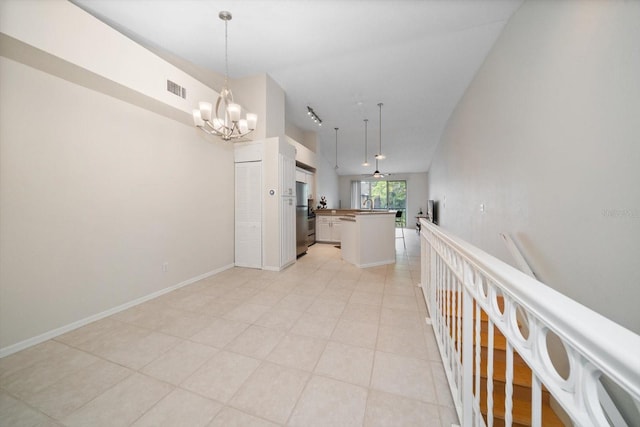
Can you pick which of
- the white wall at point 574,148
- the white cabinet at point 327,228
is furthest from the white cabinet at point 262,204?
the white wall at point 574,148

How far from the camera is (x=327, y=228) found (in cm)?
733

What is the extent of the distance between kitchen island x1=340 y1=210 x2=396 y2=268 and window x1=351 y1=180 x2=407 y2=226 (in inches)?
347

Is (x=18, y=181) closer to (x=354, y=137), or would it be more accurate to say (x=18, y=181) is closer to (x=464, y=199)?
(x=464, y=199)

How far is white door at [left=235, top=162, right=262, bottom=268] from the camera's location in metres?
4.41

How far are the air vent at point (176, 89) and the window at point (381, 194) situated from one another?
A: 1126cm

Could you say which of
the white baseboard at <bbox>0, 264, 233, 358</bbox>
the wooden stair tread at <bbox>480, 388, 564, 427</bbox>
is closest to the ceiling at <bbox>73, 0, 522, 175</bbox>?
the white baseboard at <bbox>0, 264, 233, 358</bbox>

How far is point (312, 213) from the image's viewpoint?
23.5ft

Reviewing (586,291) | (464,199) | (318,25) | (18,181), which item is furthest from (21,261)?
(464,199)

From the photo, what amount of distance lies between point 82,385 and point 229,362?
3.32 feet

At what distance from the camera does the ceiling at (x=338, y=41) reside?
2.71 m

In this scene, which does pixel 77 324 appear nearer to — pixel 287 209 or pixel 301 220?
pixel 287 209

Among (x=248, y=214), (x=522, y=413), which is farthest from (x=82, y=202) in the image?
(x=522, y=413)

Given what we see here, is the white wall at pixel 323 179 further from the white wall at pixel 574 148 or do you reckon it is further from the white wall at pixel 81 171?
the white wall at pixel 574 148

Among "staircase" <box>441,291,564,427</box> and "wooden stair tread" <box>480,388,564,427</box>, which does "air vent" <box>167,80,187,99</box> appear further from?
"wooden stair tread" <box>480,388,564,427</box>
